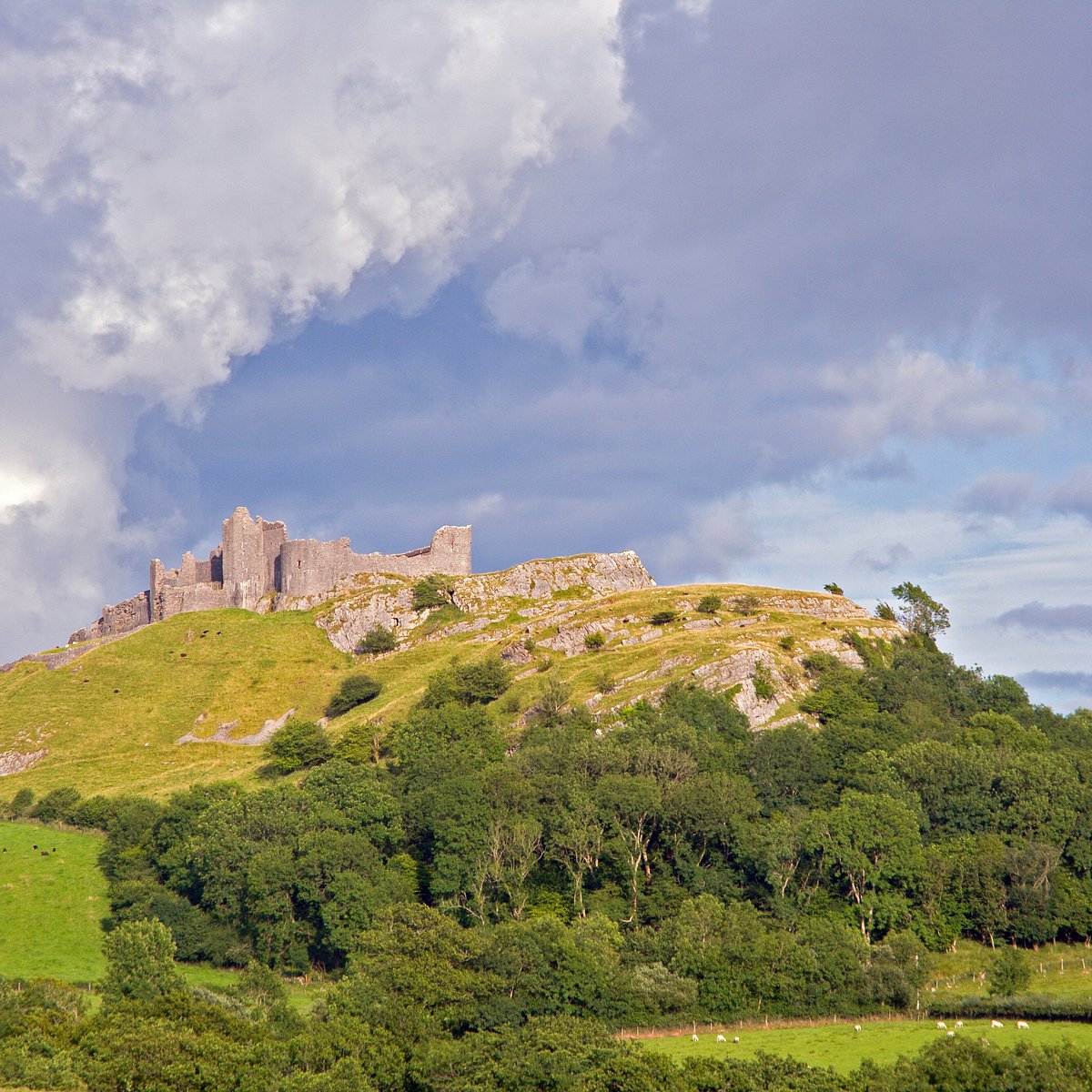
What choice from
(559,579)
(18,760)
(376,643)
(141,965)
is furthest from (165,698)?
(141,965)

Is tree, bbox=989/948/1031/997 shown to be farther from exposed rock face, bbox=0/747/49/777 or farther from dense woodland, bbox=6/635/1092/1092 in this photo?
exposed rock face, bbox=0/747/49/777

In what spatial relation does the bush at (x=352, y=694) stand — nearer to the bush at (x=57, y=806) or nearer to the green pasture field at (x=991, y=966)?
the bush at (x=57, y=806)

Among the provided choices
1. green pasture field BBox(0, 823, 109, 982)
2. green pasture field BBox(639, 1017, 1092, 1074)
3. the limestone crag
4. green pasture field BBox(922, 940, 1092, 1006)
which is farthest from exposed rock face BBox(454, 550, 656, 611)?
green pasture field BBox(639, 1017, 1092, 1074)

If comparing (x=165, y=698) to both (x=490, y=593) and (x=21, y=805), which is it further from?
(x=490, y=593)

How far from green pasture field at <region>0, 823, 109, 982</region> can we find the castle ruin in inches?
2619

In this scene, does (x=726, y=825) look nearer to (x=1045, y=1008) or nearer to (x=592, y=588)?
(x=1045, y=1008)

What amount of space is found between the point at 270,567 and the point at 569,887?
327ft

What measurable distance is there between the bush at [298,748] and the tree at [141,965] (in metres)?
43.0

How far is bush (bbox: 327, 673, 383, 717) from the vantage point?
140 metres

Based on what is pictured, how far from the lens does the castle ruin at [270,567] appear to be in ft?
577

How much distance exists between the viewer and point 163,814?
A: 105 metres

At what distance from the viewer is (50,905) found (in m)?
96.8

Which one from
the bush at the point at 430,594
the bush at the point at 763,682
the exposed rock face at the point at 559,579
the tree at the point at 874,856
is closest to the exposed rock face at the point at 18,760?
the bush at the point at 430,594

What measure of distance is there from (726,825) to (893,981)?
2071 centimetres
